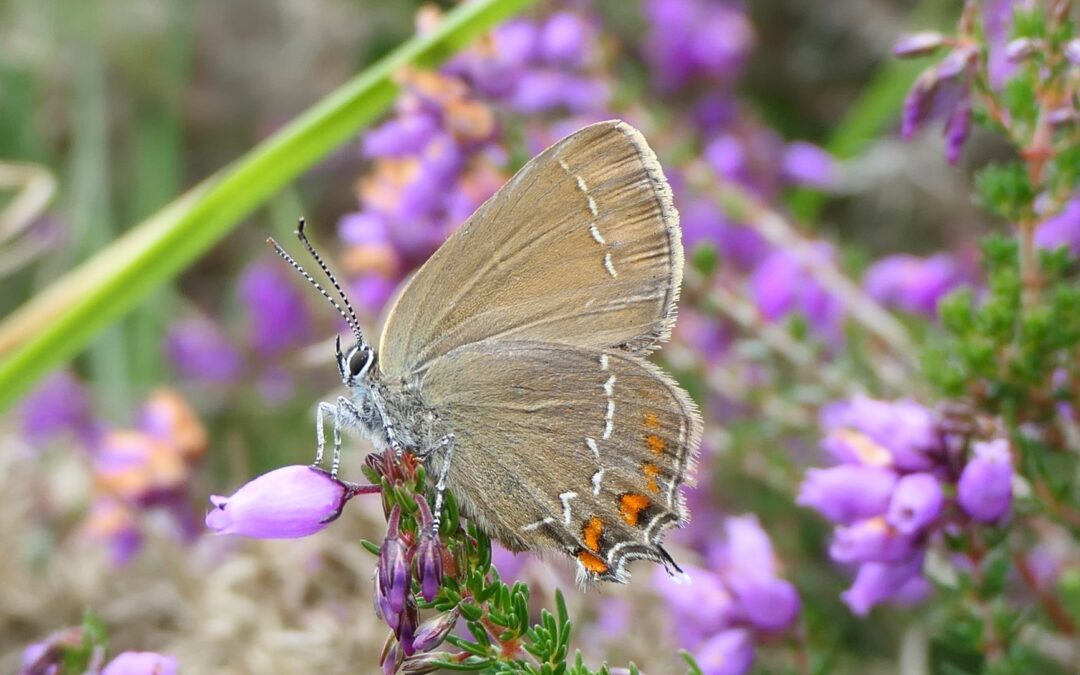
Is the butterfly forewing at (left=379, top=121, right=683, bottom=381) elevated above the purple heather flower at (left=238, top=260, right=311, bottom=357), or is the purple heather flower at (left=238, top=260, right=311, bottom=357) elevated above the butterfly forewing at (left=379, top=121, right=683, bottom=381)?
the butterfly forewing at (left=379, top=121, right=683, bottom=381)

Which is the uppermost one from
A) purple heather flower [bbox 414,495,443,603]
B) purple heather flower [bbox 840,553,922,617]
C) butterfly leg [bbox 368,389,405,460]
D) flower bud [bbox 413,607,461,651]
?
purple heather flower [bbox 414,495,443,603]

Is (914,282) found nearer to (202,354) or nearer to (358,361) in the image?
(358,361)

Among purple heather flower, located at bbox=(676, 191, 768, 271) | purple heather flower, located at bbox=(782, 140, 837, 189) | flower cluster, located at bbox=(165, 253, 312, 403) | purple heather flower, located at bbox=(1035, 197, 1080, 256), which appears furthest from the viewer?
flower cluster, located at bbox=(165, 253, 312, 403)

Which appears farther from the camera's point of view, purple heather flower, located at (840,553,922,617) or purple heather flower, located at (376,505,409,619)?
purple heather flower, located at (840,553,922,617)

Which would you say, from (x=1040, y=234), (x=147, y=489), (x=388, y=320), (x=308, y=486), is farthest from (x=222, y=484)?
(x=1040, y=234)

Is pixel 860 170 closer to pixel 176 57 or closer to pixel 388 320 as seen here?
pixel 388 320

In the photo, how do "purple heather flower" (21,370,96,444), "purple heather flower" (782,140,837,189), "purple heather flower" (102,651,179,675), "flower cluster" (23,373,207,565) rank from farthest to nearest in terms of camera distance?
"purple heather flower" (21,370,96,444) → "purple heather flower" (782,140,837,189) → "flower cluster" (23,373,207,565) → "purple heather flower" (102,651,179,675)

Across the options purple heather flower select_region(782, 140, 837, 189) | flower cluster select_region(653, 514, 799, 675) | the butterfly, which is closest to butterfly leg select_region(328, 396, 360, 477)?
the butterfly

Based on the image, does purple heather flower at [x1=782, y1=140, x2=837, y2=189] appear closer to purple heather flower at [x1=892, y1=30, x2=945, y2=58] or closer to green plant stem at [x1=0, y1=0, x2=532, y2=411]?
green plant stem at [x1=0, y1=0, x2=532, y2=411]
